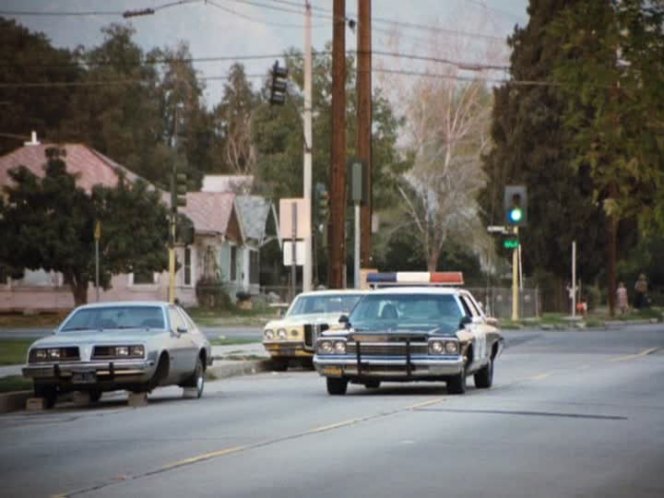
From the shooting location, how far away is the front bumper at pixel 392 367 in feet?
90.0

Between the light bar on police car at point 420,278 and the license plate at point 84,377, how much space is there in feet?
45.6

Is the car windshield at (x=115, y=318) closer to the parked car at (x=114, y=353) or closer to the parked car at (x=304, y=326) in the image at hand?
the parked car at (x=114, y=353)

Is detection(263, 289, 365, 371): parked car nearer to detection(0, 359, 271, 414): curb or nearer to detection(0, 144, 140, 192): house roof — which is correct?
detection(0, 359, 271, 414): curb

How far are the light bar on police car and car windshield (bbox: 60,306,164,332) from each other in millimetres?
11726

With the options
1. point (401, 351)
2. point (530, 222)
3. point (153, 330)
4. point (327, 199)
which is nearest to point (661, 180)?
point (401, 351)

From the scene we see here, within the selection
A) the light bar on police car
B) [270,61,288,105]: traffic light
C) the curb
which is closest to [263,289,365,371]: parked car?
the curb

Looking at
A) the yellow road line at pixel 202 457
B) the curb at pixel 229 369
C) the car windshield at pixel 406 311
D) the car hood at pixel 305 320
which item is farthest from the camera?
the car hood at pixel 305 320

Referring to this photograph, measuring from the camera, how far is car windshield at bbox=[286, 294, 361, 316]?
3766 cm

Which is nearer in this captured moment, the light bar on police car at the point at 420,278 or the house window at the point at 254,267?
the light bar on police car at the point at 420,278

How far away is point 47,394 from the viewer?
2670 centimetres

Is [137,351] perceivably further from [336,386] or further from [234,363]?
[234,363]

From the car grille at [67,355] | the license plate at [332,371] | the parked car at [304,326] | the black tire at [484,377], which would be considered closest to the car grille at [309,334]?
the parked car at [304,326]

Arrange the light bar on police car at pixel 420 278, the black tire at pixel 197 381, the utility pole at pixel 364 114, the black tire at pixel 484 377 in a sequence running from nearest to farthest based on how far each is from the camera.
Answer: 1. the black tire at pixel 197 381
2. the black tire at pixel 484 377
3. the light bar on police car at pixel 420 278
4. the utility pole at pixel 364 114

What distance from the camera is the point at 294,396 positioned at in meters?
28.3
